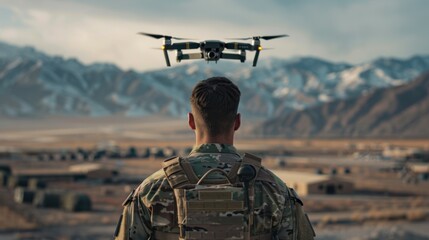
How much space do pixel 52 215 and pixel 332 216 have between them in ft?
79.9

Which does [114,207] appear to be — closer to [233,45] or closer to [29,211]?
[29,211]

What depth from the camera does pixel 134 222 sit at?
679 centimetres

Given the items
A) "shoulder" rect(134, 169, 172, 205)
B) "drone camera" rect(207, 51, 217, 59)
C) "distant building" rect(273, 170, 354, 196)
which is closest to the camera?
"shoulder" rect(134, 169, 172, 205)

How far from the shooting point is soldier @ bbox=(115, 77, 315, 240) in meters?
6.58

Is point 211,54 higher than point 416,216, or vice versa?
point 211,54

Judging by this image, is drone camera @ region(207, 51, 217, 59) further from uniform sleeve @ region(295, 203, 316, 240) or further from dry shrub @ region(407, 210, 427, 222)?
dry shrub @ region(407, 210, 427, 222)

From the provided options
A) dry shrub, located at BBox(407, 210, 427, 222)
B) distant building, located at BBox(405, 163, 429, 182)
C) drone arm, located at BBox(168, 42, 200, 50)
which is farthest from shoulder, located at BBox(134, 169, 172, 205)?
distant building, located at BBox(405, 163, 429, 182)

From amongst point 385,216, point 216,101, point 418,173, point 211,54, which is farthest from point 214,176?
point 418,173

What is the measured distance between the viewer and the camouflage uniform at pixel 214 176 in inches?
266

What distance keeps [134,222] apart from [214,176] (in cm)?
84

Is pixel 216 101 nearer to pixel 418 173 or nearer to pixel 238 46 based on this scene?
pixel 238 46

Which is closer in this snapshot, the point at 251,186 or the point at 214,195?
the point at 214,195

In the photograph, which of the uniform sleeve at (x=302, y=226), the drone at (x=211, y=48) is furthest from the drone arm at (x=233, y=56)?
the uniform sleeve at (x=302, y=226)

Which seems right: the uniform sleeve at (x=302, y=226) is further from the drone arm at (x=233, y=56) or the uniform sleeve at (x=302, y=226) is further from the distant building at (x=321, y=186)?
the distant building at (x=321, y=186)
